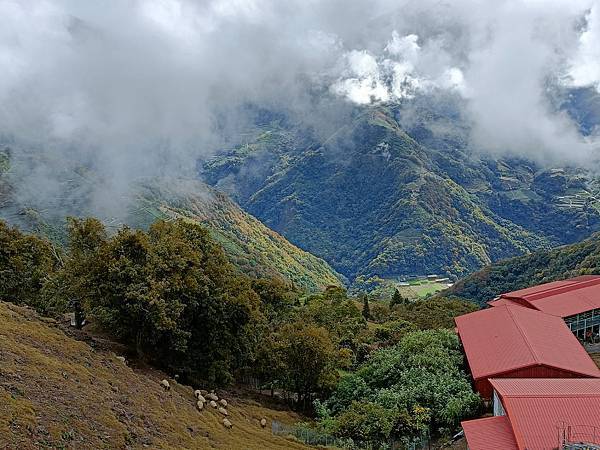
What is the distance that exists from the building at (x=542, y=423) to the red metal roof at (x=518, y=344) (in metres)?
9.79

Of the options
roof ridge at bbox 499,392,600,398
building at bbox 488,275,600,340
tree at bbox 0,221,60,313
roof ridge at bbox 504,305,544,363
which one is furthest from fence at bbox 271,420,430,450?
building at bbox 488,275,600,340

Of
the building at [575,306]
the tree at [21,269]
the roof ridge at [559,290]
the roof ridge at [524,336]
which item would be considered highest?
the roof ridge at [559,290]

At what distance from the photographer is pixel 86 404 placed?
3055 centimetres

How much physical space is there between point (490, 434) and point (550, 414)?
3868 millimetres

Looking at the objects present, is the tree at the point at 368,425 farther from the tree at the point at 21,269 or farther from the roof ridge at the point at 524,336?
the tree at the point at 21,269

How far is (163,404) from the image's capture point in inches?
1500

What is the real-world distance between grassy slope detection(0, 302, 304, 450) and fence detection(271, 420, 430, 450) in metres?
2.08

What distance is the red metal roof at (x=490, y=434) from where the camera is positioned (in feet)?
113

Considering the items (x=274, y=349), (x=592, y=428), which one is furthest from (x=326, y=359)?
(x=592, y=428)

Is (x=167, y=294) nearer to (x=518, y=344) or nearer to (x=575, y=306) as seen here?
(x=518, y=344)

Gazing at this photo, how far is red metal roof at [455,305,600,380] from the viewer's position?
4966 centimetres

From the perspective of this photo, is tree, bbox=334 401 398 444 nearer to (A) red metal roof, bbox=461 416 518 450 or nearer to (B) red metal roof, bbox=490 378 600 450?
(A) red metal roof, bbox=461 416 518 450

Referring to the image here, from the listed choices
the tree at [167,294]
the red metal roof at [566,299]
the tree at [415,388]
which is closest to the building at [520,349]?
the tree at [415,388]

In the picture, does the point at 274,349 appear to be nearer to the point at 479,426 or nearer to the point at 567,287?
the point at 479,426
